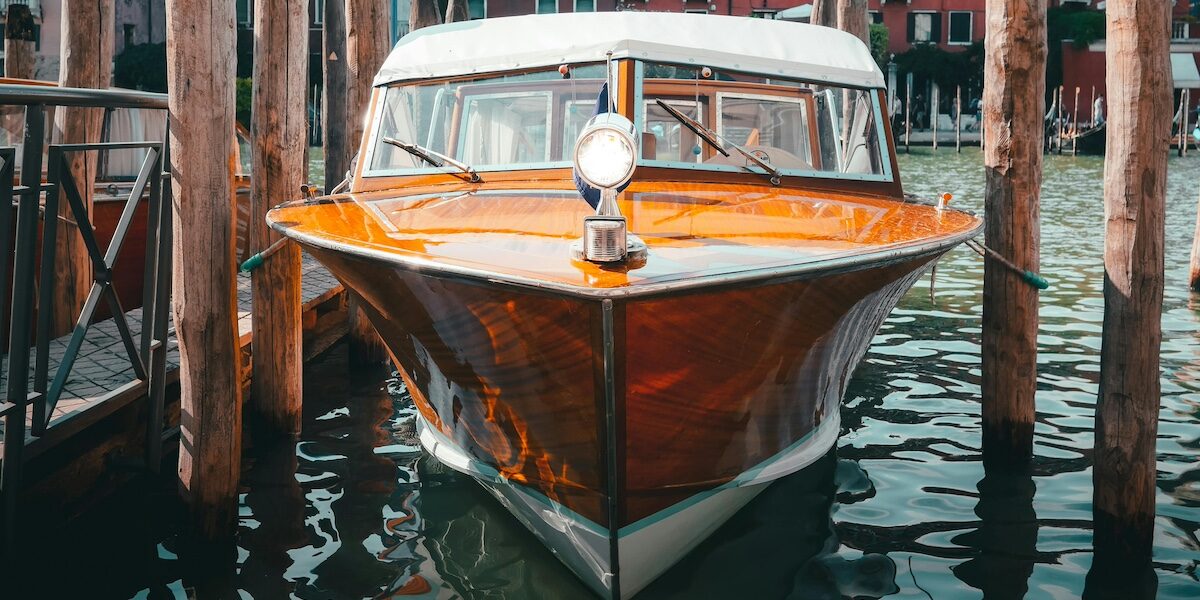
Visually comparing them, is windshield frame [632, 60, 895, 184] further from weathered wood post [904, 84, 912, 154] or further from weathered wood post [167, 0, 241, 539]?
weathered wood post [904, 84, 912, 154]

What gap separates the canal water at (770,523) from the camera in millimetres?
4066

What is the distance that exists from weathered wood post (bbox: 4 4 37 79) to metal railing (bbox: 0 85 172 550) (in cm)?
320

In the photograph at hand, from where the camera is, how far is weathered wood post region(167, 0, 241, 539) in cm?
396

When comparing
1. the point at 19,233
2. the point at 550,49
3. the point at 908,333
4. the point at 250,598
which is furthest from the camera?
the point at 908,333

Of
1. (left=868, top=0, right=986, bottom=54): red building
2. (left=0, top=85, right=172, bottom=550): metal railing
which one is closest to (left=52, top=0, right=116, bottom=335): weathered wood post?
(left=0, top=85, right=172, bottom=550): metal railing

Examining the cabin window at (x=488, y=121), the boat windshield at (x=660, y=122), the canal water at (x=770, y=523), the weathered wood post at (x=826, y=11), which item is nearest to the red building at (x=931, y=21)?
the weathered wood post at (x=826, y=11)

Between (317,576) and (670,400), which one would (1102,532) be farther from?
(317,576)

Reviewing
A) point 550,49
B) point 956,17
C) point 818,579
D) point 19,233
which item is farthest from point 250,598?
point 956,17

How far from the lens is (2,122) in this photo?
543cm

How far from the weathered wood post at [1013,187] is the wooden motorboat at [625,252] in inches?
8.4

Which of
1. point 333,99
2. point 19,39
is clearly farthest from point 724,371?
point 333,99

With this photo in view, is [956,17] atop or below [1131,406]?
atop

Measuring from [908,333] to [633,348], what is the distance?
5.66m

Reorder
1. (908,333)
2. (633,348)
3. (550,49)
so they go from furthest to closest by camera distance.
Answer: (908,333), (550,49), (633,348)
